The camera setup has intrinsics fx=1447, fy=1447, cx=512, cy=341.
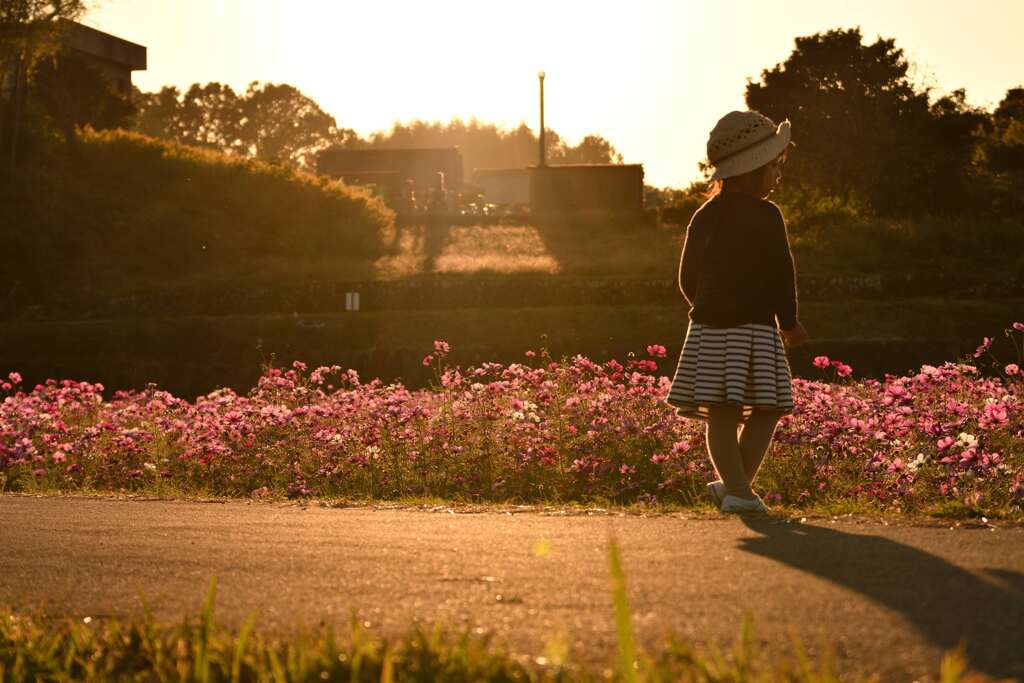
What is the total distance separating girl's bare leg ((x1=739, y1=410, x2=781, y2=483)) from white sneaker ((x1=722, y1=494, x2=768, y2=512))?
21 centimetres

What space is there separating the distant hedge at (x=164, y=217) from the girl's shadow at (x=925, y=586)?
90.6ft

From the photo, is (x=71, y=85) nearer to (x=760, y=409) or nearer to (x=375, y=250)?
(x=375, y=250)

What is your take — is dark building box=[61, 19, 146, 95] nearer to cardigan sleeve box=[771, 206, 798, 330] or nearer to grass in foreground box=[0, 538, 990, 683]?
cardigan sleeve box=[771, 206, 798, 330]

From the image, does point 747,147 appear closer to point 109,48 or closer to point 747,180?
point 747,180

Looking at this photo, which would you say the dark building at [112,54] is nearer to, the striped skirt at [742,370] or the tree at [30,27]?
Answer: the tree at [30,27]

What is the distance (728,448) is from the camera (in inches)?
253

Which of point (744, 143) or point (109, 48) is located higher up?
point (109, 48)

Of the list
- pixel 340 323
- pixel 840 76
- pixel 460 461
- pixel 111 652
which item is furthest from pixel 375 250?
pixel 111 652

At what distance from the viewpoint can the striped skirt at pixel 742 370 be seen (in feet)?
20.7

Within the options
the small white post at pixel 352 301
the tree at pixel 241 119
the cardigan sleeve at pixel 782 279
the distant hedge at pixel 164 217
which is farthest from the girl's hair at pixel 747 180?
the tree at pixel 241 119

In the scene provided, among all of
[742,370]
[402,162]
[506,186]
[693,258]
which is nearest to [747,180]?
[693,258]

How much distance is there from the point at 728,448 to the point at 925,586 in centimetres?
230

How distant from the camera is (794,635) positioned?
3258 mm

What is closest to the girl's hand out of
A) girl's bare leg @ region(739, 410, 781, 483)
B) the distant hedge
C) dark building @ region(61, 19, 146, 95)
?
girl's bare leg @ region(739, 410, 781, 483)
